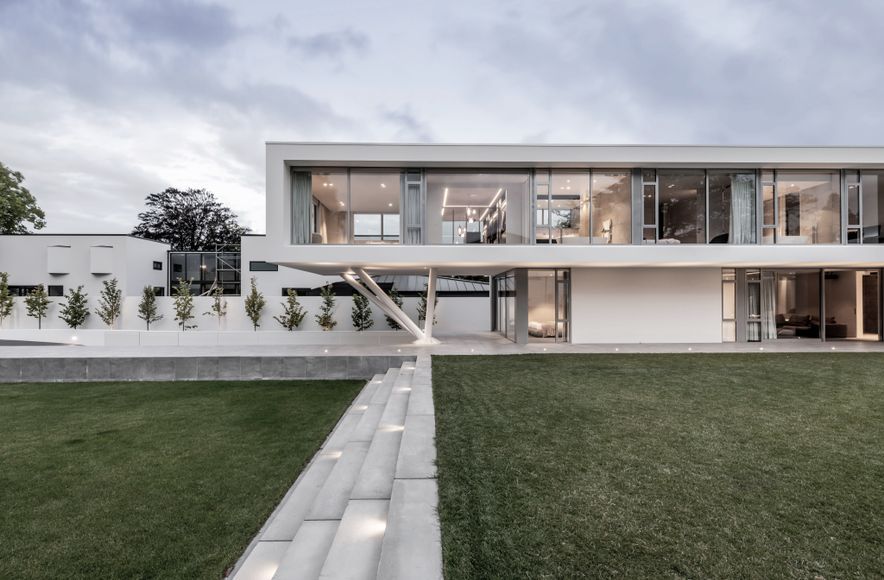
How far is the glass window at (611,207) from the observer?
1121 centimetres

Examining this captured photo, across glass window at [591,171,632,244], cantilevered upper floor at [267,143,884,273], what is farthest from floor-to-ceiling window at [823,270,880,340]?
glass window at [591,171,632,244]

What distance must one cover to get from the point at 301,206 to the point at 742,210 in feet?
40.6

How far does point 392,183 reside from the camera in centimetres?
1124

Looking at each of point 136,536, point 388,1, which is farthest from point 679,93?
point 136,536

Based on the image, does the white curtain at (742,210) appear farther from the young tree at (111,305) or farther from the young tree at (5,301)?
the young tree at (5,301)

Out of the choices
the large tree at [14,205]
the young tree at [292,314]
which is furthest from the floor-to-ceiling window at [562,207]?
the large tree at [14,205]

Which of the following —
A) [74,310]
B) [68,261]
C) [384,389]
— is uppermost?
[68,261]

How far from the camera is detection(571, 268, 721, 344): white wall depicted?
41.7ft

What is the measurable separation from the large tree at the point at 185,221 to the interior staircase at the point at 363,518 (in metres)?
45.3

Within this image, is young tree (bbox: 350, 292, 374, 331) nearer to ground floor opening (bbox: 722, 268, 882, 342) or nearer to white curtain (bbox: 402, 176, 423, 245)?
white curtain (bbox: 402, 176, 423, 245)

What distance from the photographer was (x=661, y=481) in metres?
3.11

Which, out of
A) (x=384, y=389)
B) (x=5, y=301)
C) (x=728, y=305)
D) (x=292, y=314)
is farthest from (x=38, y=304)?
(x=728, y=305)

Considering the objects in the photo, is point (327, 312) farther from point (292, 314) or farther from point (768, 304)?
point (768, 304)

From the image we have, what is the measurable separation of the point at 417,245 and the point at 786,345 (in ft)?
37.1
